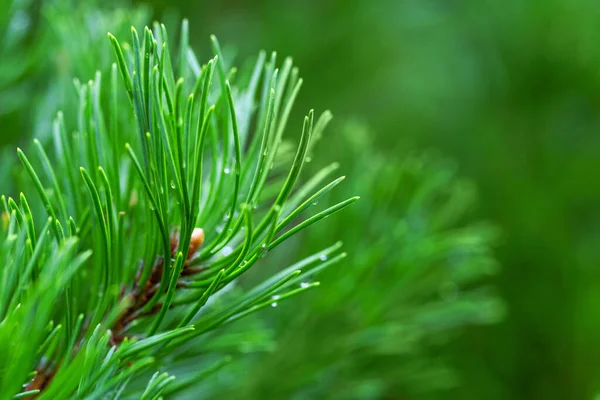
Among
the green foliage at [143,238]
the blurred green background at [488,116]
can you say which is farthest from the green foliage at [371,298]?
the green foliage at [143,238]

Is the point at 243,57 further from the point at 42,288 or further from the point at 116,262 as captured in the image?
the point at 42,288

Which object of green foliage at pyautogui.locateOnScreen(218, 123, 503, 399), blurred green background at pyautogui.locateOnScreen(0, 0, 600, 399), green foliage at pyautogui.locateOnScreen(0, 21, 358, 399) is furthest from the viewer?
blurred green background at pyautogui.locateOnScreen(0, 0, 600, 399)

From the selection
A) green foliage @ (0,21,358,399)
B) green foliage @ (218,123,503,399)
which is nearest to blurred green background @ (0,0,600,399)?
green foliage @ (218,123,503,399)

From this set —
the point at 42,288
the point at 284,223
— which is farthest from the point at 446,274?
the point at 42,288

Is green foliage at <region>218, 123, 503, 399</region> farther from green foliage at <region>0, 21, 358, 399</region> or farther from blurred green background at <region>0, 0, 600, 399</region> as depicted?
green foliage at <region>0, 21, 358, 399</region>

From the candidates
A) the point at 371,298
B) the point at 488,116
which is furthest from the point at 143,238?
the point at 488,116

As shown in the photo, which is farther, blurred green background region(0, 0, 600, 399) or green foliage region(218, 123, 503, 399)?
blurred green background region(0, 0, 600, 399)

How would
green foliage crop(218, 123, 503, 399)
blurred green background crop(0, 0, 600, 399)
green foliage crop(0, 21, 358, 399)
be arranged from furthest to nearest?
blurred green background crop(0, 0, 600, 399)
green foliage crop(218, 123, 503, 399)
green foliage crop(0, 21, 358, 399)
